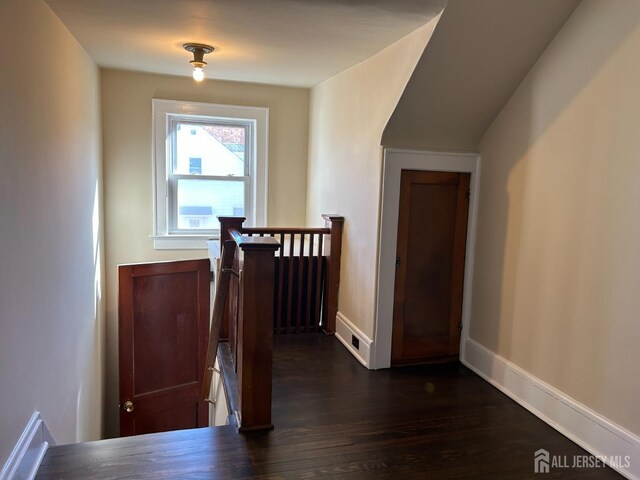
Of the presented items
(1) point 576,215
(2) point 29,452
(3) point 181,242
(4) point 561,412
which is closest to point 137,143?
(3) point 181,242

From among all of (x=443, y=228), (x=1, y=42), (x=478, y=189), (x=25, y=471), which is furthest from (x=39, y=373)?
(x=478, y=189)

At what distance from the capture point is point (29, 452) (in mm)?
2109

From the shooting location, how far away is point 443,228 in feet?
11.1

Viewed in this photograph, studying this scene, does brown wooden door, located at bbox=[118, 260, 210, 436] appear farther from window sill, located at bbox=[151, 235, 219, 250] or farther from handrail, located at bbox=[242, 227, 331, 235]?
handrail, located at bbox=[242, 227, 331, 235]

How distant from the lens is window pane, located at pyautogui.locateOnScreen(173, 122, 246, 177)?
4.81 m

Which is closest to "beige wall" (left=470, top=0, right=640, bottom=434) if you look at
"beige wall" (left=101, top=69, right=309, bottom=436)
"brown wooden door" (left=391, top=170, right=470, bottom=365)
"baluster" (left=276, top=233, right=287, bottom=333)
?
"brown wooden door" (left=391, top=170, right=470, bottom=365)

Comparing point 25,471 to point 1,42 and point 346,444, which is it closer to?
point 346,444

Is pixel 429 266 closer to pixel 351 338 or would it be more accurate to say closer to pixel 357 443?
pixel 351 338

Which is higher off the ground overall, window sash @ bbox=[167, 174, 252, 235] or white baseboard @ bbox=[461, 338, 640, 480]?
window sash @ bbox=[167, 174, 252, 235]

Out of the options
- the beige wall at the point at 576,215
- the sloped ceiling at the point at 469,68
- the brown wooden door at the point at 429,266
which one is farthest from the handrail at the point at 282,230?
the beige wall at the point at 576,215

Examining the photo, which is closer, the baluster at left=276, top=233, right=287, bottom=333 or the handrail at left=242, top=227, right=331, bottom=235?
the handrail at left=242, top=227, right=331, bottom=235

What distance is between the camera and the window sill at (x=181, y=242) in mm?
4766

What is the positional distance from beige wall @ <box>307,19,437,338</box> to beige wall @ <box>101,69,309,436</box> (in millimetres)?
540

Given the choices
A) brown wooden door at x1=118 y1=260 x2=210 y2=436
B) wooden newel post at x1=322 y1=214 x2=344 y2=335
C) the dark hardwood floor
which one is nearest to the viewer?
the dark hardwood floor
